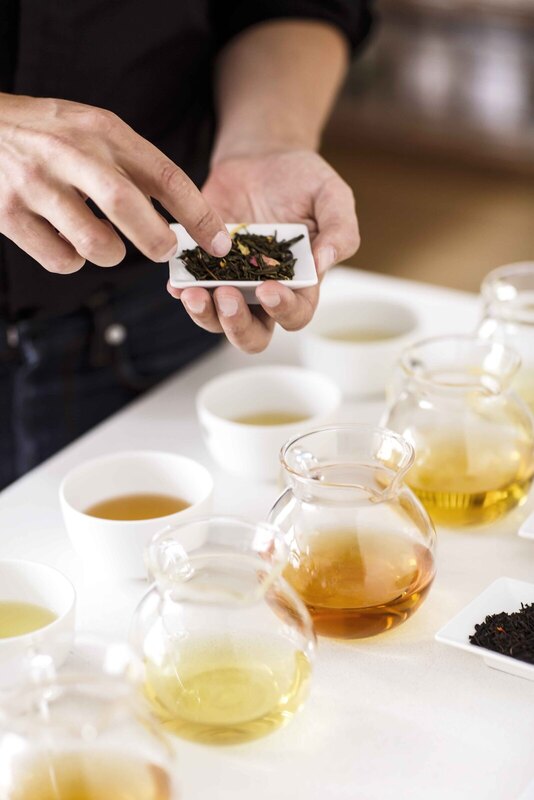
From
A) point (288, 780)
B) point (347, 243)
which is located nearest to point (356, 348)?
point (347, 243)

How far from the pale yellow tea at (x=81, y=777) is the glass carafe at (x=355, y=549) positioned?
31cm

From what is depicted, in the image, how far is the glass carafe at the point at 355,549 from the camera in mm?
1068

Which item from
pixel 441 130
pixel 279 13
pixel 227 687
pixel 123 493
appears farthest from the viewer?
pixel 441 130

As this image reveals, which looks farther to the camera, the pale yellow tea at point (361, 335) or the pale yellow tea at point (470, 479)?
the pale yellow tea at point (361, 335)

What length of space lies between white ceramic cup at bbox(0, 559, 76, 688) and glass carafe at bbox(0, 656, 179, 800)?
0.41 feet

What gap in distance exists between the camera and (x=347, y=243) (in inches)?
54.3

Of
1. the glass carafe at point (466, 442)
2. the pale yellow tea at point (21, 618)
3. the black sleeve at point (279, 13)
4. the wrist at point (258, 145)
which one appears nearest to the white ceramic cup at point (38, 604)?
the pale yellow tea at point (21, 618)

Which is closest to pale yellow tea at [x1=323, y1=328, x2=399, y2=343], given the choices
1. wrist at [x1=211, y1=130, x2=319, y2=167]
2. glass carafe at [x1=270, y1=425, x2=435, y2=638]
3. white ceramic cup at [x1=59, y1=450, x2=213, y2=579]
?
wrist at [x1=211, y1=130, x2=319, y2=167]

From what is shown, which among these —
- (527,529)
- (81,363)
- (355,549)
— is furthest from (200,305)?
(81,363)

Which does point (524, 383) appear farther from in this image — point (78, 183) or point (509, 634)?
point (78, 183)

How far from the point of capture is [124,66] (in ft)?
5.44

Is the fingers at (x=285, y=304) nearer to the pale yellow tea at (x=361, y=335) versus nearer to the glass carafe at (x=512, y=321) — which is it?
the glass carafe at (x=512, y=321)

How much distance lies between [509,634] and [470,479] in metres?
0.28

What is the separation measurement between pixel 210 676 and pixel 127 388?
3.26 feet
